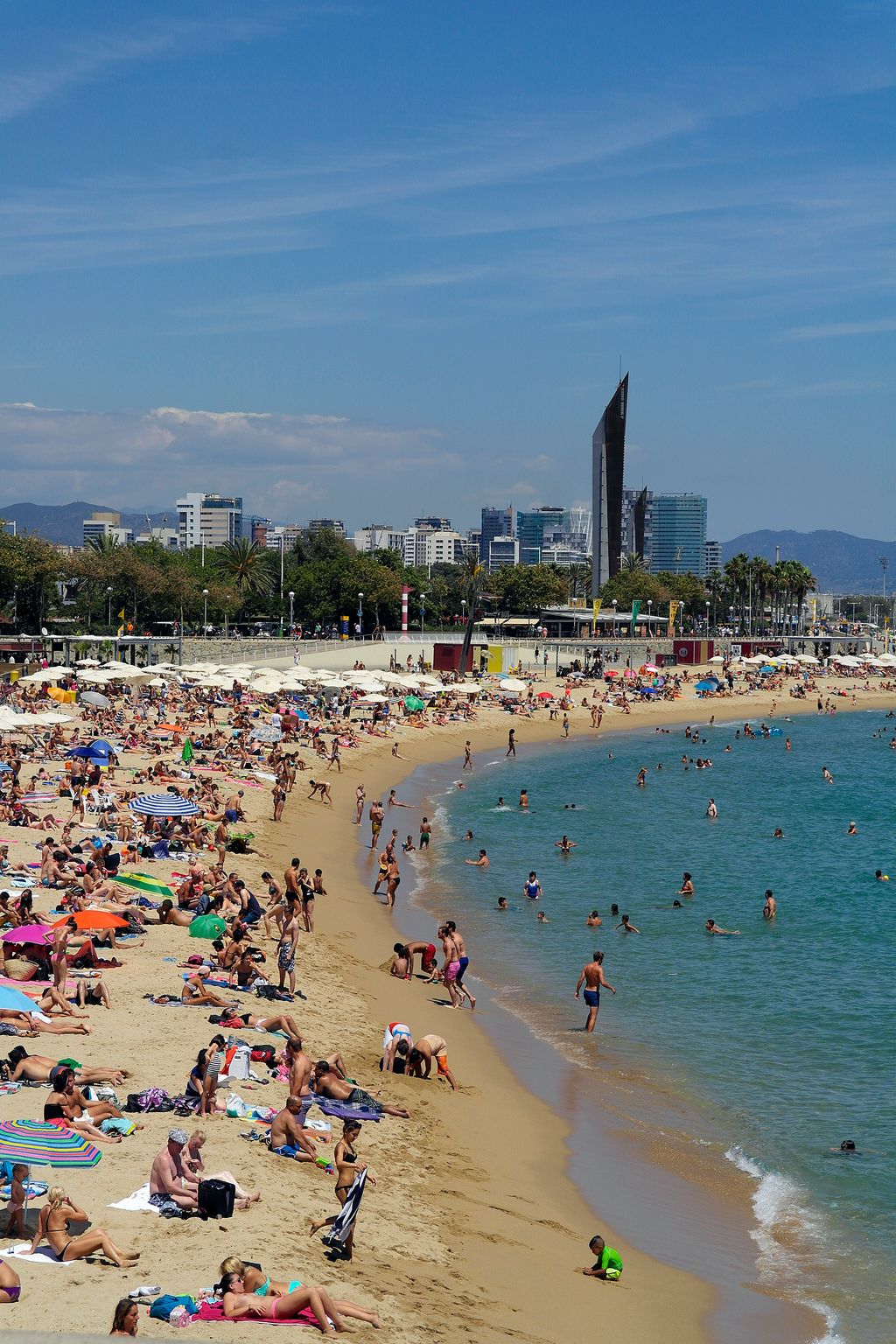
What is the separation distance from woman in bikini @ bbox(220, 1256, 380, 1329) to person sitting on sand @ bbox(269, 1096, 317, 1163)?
9.23 ft

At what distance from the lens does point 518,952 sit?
21547 mm

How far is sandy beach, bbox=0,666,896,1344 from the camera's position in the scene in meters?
8.64

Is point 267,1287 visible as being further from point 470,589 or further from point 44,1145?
point 470,589

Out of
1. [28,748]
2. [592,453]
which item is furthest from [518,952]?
[592,453]

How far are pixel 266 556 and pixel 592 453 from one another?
52.7m

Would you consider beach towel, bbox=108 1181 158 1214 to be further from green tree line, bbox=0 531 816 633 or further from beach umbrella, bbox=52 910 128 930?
green tree line, bbox=0 531 816 633

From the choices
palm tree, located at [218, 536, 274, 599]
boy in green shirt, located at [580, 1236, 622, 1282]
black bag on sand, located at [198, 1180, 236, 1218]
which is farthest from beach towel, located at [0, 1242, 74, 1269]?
palm tree, located at [218, 536, 274, 599]

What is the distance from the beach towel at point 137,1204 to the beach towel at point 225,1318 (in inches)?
58.5

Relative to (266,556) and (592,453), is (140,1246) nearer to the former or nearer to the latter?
(266,556)

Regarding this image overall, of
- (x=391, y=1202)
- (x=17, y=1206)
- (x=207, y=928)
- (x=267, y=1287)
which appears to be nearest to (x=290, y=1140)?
(x=391, y=1202)

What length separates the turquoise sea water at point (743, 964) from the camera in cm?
1244

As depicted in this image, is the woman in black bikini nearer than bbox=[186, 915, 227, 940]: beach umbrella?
Yes

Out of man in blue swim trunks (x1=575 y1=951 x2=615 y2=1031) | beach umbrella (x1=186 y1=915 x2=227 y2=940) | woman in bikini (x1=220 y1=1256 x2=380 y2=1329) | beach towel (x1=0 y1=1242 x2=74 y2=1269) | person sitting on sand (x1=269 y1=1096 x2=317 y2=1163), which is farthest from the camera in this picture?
beach umbrella (x1=186 y1=915 x2=227 y2=940)

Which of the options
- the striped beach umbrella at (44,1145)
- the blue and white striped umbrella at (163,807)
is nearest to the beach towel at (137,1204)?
the striped beach umbrella at (44,1145)
